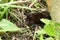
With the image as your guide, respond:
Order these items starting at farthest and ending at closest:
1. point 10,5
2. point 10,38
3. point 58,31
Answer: point 10,5
point 10,38
point 58,31

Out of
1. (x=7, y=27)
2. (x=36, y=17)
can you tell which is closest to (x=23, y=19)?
(x=36, y=17)

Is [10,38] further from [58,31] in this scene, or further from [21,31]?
[58,31]

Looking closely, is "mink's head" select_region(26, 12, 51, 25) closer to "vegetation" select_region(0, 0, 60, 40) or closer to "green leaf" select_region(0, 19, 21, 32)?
"vegetation" select_region(0, 0, 60, 40)

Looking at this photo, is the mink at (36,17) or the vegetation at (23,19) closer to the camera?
the vegetation at (23,19)

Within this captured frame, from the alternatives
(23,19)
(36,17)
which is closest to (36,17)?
(36,17)

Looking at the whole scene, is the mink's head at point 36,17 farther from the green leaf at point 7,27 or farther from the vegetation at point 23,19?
the green leaf at point 7,27

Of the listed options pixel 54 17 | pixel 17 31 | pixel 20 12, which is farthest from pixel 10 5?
pixel 54 17

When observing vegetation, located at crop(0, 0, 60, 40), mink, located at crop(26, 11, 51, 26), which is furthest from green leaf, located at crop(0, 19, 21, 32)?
mink, located at crop(26, 11, 51, 26)

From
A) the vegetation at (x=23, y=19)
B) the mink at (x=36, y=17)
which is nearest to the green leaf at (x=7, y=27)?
the vegetation at (x=23, y=19)

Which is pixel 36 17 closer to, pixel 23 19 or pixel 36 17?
pixel 36 17

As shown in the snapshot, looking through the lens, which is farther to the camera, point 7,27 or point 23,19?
point 23,19

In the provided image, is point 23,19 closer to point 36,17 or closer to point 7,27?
point 36,17
